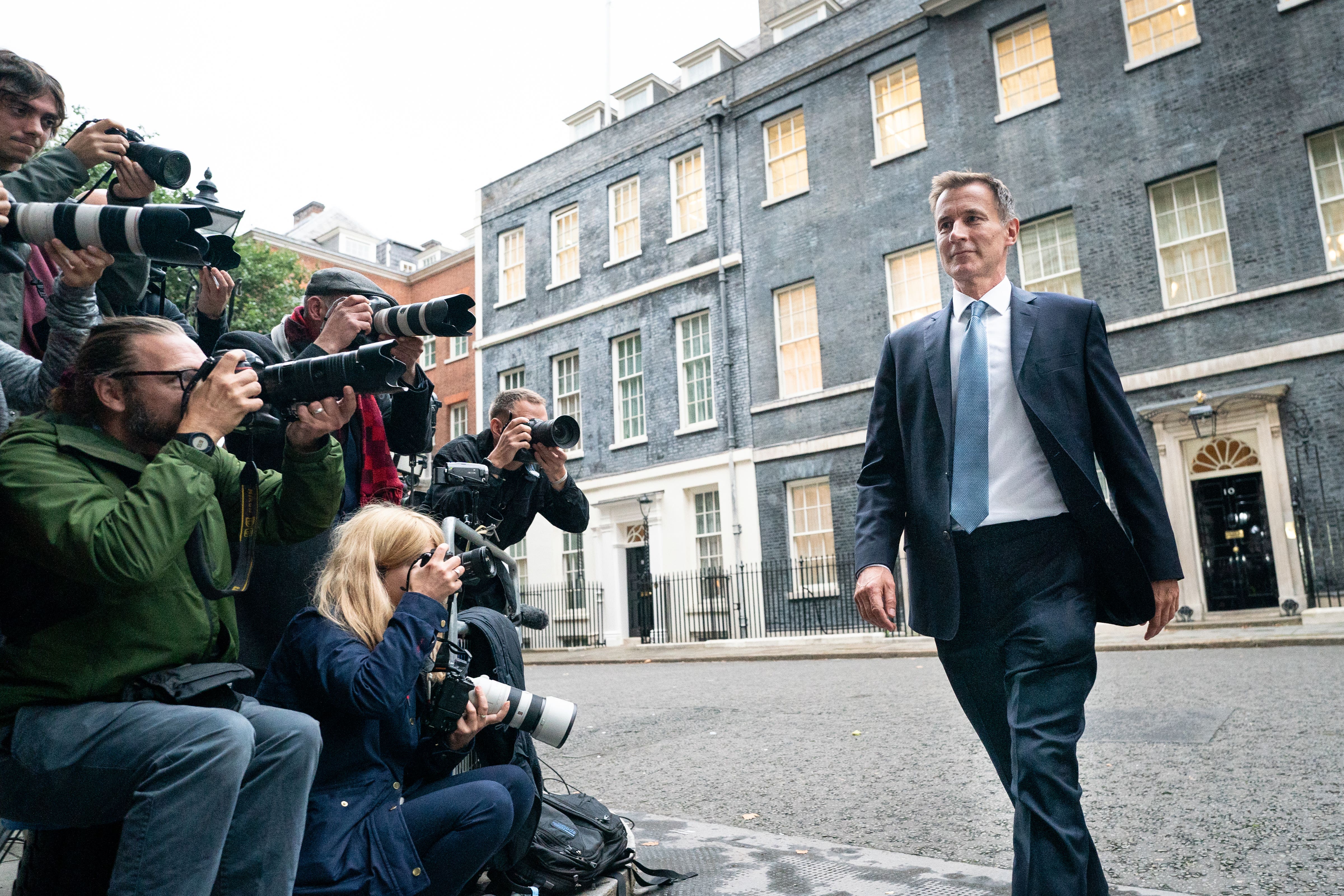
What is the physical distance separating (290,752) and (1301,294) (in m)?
15.0

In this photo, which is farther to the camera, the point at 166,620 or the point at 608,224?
the point at 608,224

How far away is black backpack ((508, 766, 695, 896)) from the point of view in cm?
288

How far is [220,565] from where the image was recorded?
2293 millimetres

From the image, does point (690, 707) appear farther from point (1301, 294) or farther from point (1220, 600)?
point (1301, 294)

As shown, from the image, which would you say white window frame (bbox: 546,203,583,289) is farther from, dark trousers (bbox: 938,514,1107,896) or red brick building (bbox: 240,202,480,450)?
dark trousers (bbox: 938,514,1107,896)

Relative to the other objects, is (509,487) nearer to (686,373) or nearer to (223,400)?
(223,400)

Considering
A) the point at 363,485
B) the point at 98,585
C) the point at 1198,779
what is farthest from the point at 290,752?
the point at 1198,779

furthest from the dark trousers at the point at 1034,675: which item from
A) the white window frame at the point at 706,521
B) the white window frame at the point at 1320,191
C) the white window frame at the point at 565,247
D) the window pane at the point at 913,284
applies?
the white window frame at the point at 565,247

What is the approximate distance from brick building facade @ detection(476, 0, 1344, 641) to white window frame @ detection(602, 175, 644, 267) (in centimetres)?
8

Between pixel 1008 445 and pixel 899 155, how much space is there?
16.4 meters

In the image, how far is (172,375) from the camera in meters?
2.24

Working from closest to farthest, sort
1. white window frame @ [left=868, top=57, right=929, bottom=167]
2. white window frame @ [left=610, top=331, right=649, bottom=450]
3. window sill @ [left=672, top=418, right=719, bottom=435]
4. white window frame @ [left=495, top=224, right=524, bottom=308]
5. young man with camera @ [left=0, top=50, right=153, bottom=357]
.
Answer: young man with camera @ [left=0, top=50, right=153, bottom=357] → white window frame @ [left=868, top=57, right=929, bottom=167] → window sill @ [left=672, top=418, right=719, bottom=435] → white window frame @ [left=610, top=331, right=649, bottom=450] → white window frame @ [left=495, top=224, right=524, bottom=308]

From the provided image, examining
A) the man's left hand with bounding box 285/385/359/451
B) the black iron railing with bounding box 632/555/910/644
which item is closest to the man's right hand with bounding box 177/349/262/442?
the man's left hand with bounding box 285/385/359/451

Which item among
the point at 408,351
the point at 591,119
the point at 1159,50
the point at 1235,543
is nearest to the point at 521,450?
the point at 408,351
